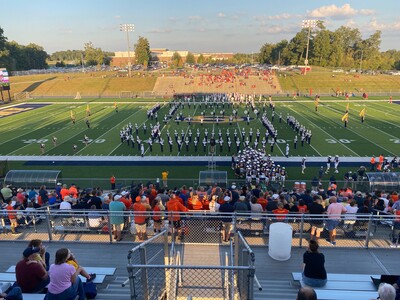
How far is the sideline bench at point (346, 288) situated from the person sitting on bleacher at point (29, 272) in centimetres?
351

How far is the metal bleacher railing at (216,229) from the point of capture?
6406 mm

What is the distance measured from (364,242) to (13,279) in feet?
19.9

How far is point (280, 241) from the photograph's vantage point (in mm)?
5863

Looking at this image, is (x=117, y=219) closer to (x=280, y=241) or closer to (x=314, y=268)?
(x=280, y=241)

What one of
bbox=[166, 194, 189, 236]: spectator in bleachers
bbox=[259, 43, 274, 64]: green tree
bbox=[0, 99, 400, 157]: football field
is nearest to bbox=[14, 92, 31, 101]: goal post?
bbox=[0, 99, 400, 157]: football field

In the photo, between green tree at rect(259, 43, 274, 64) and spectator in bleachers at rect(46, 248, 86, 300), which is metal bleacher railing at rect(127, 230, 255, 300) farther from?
green tree at rect(259, 43, 274, 64)

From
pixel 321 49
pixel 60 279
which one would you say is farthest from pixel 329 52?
pixel 60 279

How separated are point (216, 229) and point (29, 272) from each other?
3.44 m

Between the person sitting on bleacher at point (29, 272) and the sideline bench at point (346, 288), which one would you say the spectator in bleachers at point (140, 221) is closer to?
the person sitting on bleacher at point (29, 272)

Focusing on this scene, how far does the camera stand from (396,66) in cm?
8781

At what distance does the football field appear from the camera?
20.6 m

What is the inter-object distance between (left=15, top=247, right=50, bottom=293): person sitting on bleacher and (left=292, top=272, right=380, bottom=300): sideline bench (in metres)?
A: 3.51

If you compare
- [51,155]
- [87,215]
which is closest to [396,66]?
[51,155]

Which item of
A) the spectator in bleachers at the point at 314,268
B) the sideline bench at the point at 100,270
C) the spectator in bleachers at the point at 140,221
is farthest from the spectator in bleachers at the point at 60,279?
the spectator in bleachers at the point at 314,268
